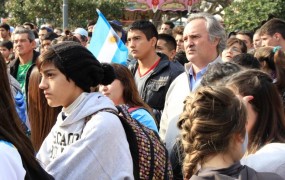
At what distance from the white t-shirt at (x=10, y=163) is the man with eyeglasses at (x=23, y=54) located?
537 centimetres

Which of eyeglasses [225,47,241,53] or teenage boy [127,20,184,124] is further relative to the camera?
eyeglasses [225,47,241,53]

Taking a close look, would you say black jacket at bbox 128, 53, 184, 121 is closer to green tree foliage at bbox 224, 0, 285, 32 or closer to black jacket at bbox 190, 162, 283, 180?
black jacket at bbox 190, 162, 283, 180

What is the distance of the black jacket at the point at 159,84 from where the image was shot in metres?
5.29

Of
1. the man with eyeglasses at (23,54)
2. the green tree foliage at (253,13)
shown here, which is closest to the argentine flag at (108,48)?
the man with eyeglasses at (23,54)

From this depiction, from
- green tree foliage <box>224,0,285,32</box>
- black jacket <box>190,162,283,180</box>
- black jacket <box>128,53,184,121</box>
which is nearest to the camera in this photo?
black jacket <box>190,162,283,180</box>

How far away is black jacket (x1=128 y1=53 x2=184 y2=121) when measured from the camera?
5289 mm

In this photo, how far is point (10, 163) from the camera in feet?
6.13

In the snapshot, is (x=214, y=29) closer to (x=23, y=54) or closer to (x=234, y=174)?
(x=234, y=174)

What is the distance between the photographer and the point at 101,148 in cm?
274

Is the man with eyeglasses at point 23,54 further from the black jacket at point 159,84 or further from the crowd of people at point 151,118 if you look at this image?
the crowd of people at point 151,118

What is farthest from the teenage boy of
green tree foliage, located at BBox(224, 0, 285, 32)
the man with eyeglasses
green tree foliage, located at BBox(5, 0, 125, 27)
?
green tree foliage, located at BBox(5, 0, 125, 27)

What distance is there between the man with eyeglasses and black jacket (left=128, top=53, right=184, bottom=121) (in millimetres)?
2463

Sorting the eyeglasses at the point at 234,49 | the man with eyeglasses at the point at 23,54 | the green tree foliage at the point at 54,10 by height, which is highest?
the eyeglasses at the point at 234,49

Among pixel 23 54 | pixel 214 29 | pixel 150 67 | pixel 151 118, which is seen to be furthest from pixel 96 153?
pixel 23 54
